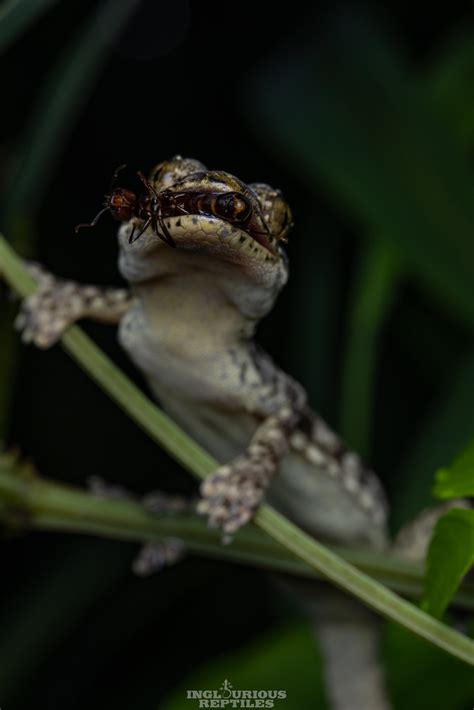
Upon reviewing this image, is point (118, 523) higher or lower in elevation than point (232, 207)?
lower

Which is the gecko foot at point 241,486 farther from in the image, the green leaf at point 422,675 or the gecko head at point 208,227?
the green leaf at point 422,675

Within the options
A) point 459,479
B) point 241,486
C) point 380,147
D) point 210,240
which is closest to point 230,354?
point 241,486

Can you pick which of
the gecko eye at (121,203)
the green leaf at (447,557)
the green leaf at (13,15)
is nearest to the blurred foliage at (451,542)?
the green leaf at (447,557)

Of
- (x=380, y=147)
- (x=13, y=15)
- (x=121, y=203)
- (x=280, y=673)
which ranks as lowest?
(x=280, y=673)

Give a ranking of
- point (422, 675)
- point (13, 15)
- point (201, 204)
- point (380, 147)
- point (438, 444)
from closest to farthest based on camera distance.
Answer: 1. point (201, 204)
2. point (13, 15)
3. point (422, 675)
4. point (438, 444)
5. point (380, 147)

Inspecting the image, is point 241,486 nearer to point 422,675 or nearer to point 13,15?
point 422,675

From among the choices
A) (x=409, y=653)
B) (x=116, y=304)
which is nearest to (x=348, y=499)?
(x=409, y=653)
